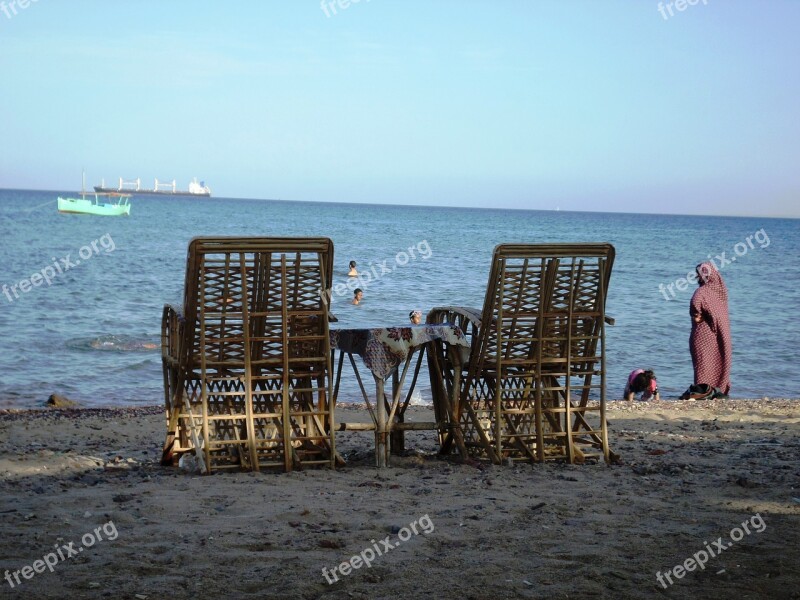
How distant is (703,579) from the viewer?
146 inches

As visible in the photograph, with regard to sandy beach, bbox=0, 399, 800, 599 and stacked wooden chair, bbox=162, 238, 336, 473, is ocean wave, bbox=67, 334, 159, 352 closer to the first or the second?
sandy beach, bbox=0, 399, 800, 599

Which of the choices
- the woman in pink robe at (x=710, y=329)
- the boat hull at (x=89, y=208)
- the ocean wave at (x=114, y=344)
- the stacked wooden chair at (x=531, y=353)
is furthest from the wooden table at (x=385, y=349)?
the boat hull at (x=89, y=208)

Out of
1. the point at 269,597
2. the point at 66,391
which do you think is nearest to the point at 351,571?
the point at 269,597

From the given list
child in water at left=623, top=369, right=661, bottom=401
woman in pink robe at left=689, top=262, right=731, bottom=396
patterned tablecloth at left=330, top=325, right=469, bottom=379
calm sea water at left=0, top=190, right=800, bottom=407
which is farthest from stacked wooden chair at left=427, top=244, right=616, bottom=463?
calm sea water at left=0, top=190, right=800, bottom=407

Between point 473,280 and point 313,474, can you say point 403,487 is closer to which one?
point 313,474

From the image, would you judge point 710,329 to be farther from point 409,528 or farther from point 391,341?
point 409,528

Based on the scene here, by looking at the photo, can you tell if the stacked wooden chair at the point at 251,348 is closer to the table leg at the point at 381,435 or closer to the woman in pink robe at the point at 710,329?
the table leg at the point at 381,435

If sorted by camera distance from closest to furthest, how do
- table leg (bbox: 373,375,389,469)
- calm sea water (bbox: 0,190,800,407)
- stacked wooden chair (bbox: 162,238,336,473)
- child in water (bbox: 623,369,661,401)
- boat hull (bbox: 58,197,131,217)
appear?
stacked wooden chair (bbox: 162,238,336,473) < table leg (bbox: 373,375,389,469) < child in water (bbox: 623,369,661,401) < calm sea water (bbox: 0,190,800,407) < boat hull (bbox: 58,197,131,217)

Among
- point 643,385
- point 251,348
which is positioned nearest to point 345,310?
point 643,385

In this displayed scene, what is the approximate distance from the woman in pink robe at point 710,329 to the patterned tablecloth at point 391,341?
18.1 feet

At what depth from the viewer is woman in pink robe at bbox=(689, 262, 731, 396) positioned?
1055cm

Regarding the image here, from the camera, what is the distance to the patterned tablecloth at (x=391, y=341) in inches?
226

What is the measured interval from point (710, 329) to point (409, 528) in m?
7.38

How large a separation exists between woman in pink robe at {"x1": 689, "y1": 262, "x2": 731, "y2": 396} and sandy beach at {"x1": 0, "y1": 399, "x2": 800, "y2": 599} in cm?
423
